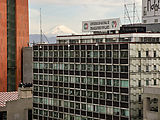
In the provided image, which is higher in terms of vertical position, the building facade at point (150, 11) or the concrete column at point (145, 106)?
the building facade at point (150, 11)

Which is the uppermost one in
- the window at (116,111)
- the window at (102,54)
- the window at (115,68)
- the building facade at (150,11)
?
the building facade at (150,11)

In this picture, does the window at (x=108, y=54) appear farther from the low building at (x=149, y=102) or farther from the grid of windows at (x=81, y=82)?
the low building at (x=149, y=102)

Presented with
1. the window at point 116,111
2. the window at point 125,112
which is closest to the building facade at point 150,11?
the window at point 116,111

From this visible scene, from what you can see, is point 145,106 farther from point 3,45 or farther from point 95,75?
point 3,45

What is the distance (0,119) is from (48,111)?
29.9m

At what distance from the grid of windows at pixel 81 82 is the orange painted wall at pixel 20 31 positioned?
52.4 metres

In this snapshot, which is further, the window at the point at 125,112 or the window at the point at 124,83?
the window at the point at 124,83

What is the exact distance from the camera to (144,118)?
101625mm

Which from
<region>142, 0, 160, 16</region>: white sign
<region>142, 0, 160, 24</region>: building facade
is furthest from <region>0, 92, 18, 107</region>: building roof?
<region>142, 0, 160, 16</region>: white sign

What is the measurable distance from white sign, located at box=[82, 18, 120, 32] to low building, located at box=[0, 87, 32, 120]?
43.0 meters

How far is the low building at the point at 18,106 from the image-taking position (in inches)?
6097

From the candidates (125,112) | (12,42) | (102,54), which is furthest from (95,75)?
(12,42)

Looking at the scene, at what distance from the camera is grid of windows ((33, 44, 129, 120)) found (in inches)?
4274

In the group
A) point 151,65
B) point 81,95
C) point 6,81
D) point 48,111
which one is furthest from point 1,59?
point 151,65
